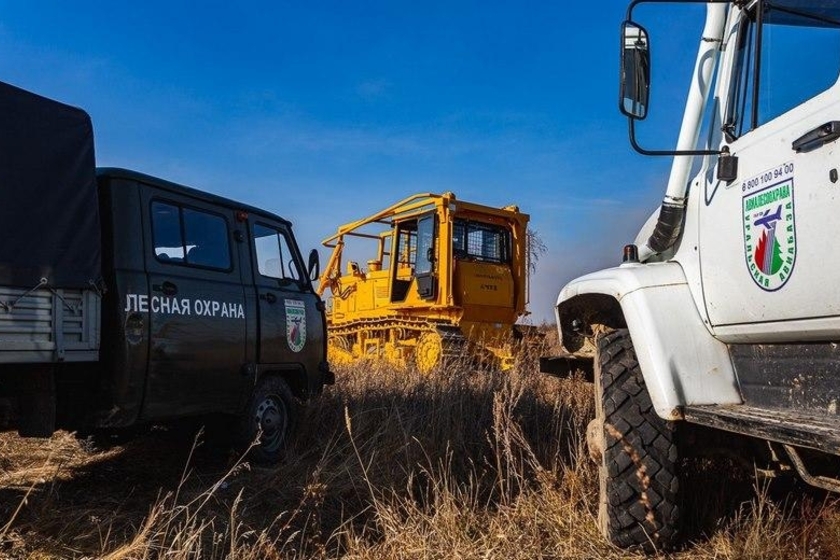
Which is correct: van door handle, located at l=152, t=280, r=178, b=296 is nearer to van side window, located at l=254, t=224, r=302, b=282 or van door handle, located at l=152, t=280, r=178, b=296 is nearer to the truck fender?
van side window, located at l=254, t=224, r=302, b=282

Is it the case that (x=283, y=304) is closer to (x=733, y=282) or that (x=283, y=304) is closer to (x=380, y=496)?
(x=380, y=496)

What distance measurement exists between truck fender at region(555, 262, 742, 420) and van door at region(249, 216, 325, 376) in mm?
3247

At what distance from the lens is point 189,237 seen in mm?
5641

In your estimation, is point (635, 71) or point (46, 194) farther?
point (46, 194)

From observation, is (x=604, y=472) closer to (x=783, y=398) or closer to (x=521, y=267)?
(x=783, y=398)

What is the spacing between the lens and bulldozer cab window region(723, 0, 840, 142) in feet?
9.93

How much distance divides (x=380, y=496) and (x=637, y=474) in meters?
1.87

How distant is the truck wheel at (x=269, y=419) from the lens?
233 inches

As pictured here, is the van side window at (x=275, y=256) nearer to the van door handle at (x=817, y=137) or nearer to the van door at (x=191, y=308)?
the van door at (x=191, y=308)

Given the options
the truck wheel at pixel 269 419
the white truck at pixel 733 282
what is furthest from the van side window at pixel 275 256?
the white truck at pixel 733 282

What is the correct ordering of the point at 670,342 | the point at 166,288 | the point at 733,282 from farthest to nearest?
the point at 166,288
the point at 670,342
the point at 733,282

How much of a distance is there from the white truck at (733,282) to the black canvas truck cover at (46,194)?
2.97 metres

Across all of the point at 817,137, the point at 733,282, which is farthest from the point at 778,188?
the point at 733,282

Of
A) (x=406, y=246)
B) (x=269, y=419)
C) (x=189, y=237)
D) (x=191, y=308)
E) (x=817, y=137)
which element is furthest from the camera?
(x=406, y=246)
